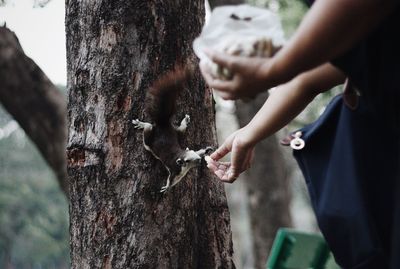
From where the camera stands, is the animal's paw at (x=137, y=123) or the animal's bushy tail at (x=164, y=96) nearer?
the animal's bushy tail at (x=164, y=96)

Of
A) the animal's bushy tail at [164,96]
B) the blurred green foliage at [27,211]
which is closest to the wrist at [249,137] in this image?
the animal's bushy tail at [164,96]

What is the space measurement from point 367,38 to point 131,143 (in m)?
1.07

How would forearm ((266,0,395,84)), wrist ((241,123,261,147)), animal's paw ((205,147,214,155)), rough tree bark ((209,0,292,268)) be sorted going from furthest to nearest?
rough tree bark ((209,0,292,268)) → animal's paw ((205,147,214,155)) → wrist ((241,123,261,147)) → forearm ((266,0,395,84))

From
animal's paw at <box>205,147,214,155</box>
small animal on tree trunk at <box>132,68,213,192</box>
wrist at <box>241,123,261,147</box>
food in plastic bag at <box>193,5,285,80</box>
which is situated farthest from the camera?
animal's paw at <box>205,147,214,155</box>

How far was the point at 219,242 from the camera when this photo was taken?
228 cm

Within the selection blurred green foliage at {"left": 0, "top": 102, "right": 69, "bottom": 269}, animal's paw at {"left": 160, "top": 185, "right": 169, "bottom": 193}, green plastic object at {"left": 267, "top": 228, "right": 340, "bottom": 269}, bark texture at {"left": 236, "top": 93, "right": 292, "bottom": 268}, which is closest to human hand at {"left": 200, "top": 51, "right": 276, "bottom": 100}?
animal's paw at {"left": 160, "top": 185, "right": 169, "bottom": 193}

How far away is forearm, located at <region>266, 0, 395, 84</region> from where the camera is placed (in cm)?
105

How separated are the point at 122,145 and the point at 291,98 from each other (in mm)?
745

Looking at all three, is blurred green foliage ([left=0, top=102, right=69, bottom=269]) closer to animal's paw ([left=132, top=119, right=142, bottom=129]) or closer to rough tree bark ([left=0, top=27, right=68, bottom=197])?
rough tree bark ([left=0, top=27, right=68, bottom=197])

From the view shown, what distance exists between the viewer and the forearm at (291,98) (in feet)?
4.73

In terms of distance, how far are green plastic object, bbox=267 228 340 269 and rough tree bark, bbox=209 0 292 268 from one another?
2.80 metres

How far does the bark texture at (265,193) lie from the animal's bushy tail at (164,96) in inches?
178

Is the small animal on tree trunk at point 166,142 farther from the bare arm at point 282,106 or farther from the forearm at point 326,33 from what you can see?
the forearm at point 326,33

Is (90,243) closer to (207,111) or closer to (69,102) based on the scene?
(69,102)
